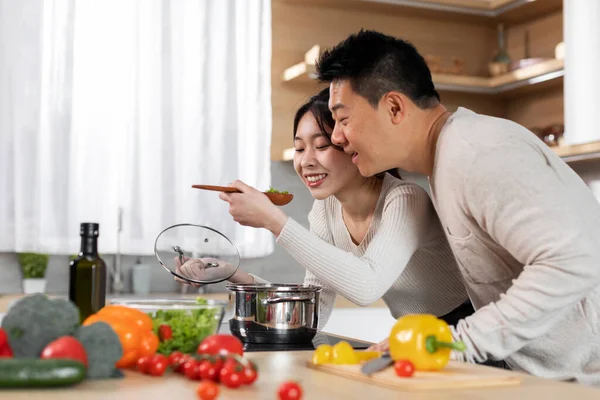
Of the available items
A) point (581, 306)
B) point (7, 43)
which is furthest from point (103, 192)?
point (581, 306)

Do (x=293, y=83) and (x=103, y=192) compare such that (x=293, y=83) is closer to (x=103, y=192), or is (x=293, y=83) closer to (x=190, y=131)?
(x=190, y=131)

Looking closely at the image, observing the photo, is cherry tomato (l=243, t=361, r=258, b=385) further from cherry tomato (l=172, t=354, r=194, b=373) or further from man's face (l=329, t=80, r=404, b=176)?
man's face (l=329, t=80, r=404, b=176)

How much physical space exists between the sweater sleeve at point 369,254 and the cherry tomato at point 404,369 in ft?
2.15

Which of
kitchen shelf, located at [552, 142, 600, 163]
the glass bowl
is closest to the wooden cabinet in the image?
kitchen shelf, located at [552, 142, 600, 163]

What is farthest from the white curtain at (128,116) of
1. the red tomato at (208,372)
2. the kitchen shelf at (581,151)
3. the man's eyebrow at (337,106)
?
the red tomato at (208,372)

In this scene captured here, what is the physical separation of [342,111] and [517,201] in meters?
0.56

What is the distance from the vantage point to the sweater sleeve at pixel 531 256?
1525 millimetres

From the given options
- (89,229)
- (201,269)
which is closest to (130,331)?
(89,229)

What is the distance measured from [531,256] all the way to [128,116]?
8.81 feet

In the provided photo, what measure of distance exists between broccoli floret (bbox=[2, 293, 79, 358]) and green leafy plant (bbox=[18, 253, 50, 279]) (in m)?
2.65

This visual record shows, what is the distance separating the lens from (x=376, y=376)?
4.07ft

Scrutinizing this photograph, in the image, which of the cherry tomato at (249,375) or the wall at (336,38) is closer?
the cherry tomato at (249,375)

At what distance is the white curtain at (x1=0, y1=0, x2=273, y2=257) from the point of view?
12.2 ft

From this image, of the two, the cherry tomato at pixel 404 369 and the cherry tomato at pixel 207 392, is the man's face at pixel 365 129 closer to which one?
the cherry tomato at pixel 404 369
